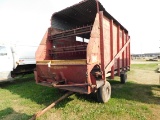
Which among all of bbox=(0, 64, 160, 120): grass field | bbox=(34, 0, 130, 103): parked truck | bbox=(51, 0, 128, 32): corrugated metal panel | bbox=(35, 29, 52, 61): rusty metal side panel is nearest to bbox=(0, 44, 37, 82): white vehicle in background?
bbox=(0, 64, 160, 120): grass field

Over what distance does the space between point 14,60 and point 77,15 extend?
13.8 feet

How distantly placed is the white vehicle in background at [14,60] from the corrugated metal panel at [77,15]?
330 centimetres

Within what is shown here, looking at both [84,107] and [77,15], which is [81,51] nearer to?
[77,15]

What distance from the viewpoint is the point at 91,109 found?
4730 mm

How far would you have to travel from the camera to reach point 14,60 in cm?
824

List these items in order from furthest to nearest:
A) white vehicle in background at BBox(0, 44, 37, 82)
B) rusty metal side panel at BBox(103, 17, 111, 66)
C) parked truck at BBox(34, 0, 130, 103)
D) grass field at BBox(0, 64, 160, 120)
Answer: white vehicle in background at BBox(0, 44, 37, 82) → rusty metal side panel at BBox(103, 17, 111, 66) → parked truck at BBox(34, 0, 130, 103) → grass field at BBox(0, 64, 160, 120)

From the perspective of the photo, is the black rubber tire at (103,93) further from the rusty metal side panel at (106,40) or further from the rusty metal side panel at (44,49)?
the rusty metal side panel at (44,49)

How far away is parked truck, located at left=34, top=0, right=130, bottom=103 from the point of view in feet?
14.8

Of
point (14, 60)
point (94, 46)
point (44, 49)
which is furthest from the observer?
point (14, 60)

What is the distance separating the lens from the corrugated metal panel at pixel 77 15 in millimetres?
5479

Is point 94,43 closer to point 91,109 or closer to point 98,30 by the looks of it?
point 98,30

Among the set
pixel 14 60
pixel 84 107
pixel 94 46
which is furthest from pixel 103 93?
pixel 14 60

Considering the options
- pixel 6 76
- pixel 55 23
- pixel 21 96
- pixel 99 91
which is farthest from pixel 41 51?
pixel 6 76

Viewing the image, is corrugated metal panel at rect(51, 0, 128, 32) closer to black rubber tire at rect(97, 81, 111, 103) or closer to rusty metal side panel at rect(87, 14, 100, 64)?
rusty metal side panel at rect(87, 14, 100, 64)
